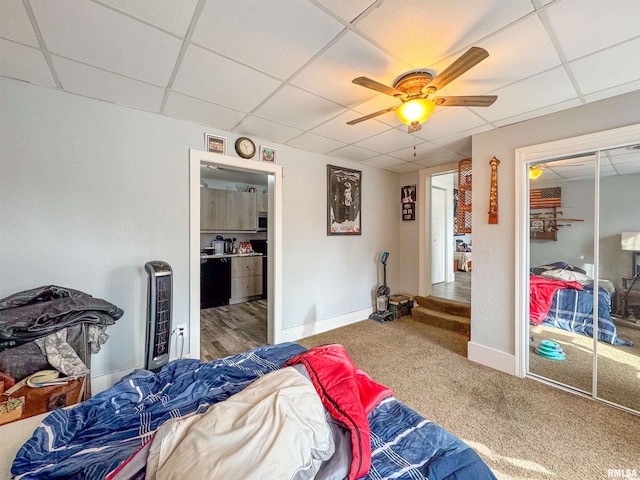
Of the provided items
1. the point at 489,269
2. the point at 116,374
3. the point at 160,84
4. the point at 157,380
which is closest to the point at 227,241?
the point at 116,374

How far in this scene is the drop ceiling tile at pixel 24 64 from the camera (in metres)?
1.57

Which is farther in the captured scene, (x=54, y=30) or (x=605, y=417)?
(x=605, y=417)

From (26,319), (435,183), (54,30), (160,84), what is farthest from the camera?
(435,183)

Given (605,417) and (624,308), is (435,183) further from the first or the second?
(605,417)

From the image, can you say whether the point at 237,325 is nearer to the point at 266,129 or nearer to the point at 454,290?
the point at 266,129

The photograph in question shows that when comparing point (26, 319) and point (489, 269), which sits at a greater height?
point (489, 269)

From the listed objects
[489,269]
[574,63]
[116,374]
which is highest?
[574,63]

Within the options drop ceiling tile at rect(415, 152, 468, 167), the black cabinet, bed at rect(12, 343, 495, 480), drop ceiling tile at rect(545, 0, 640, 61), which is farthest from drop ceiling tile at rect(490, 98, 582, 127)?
the black cabinet

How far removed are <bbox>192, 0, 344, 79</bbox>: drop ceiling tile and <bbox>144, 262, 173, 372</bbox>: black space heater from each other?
5.38 ft

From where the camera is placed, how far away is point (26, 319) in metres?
1.63

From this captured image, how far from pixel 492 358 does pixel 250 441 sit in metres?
2.86

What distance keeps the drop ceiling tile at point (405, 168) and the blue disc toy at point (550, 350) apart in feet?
9.13

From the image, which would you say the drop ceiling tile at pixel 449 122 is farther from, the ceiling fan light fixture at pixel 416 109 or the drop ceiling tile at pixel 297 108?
the drop ceiling tile at pixel 297 108

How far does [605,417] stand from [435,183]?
430 cm
